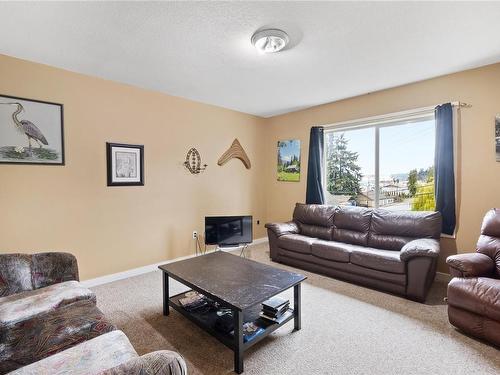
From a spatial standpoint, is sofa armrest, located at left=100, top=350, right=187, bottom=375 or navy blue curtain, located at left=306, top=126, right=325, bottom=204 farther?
navy blue curtain, located at left=306, top=126, right=325, bottom=204

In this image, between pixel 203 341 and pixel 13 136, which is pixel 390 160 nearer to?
pixel 203 341

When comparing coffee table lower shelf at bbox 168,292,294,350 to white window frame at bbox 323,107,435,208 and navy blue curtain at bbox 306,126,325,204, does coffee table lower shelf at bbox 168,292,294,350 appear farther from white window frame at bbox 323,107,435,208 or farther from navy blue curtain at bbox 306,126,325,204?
white window frame at bbox 323,107,435,208

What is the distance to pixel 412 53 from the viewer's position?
2658 mm

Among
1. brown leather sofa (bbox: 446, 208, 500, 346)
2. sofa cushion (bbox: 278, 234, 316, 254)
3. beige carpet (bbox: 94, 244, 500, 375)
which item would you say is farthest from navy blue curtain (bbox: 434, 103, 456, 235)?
sofa cushion (bbox: 278, 234, 316, 254)

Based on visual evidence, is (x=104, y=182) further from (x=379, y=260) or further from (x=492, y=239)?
(x=492, y=239)

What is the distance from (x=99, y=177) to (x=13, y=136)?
3.00 ft

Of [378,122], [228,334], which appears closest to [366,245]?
[378,122]

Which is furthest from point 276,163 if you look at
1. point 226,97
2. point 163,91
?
point 163,91

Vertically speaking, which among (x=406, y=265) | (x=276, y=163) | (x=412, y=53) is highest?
(x=412, y=53)

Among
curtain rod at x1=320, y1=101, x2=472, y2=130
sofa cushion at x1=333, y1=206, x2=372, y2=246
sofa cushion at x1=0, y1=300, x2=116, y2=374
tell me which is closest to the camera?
sofa cushion at x1=0, y1=300, x2=116, y2=374

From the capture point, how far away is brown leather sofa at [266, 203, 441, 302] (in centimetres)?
275

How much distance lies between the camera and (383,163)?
13.0 ft

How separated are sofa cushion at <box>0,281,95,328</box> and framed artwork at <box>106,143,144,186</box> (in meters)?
1.65

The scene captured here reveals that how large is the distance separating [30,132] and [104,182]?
2.99 feet
